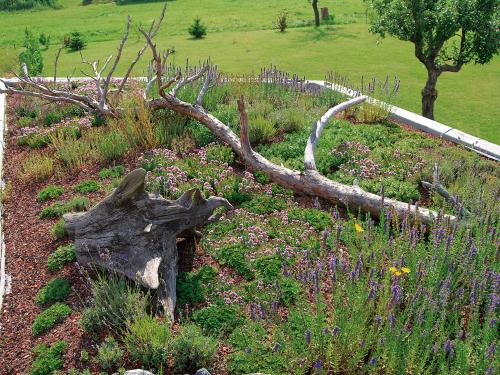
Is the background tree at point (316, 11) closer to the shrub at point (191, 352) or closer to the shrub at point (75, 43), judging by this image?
the shrub at point (75, 43)

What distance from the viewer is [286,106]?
9891 mm

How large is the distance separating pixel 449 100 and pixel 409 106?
1.05 metres

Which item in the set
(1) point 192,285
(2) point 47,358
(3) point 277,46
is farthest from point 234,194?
(3) point 277,46

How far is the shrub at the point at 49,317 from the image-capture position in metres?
4.88

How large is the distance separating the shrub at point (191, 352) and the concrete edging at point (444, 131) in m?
5.71

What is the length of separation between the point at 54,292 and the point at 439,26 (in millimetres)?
8070

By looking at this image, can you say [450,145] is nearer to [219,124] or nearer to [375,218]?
[375,218]

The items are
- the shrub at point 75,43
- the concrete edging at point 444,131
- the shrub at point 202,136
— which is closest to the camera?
the concrete edging at point 444,131

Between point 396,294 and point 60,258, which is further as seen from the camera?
point 60,258

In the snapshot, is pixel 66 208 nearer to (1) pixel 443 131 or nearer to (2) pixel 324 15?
(1) pixel 443 131

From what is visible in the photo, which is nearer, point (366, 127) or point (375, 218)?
point (375, 218)

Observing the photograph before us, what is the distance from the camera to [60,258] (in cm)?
576

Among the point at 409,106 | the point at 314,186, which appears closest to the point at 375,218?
the point at 314,186

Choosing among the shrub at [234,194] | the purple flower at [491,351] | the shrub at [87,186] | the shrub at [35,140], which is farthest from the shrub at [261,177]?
the purple flower at [491,351]
